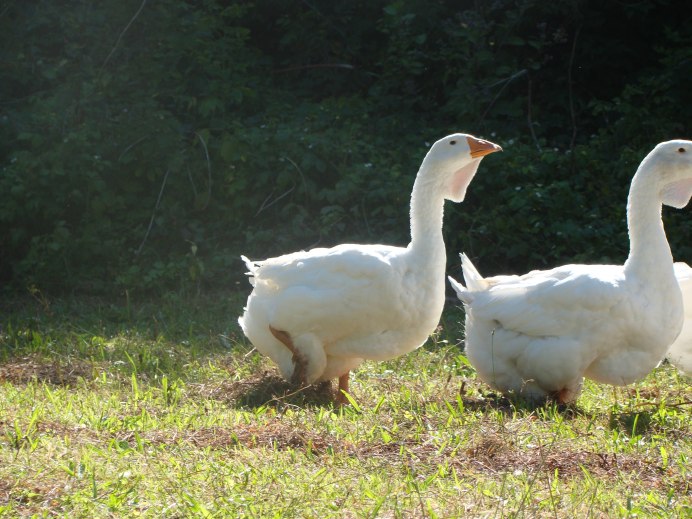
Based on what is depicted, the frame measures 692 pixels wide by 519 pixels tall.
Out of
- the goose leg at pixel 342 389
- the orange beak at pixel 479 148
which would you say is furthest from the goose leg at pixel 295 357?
the orange beak at pixel 479 148

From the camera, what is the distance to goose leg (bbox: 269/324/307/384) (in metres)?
5.53

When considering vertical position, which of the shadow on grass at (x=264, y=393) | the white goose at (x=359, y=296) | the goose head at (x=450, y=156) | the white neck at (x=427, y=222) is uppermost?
the goose head at (x=450, y=156)

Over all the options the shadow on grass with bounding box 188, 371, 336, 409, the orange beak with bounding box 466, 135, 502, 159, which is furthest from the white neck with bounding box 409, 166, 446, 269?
the shadow on grass with bounding box 188, 371, 336, 409

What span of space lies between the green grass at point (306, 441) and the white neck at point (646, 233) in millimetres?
670

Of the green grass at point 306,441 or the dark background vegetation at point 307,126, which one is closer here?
the green grass at point 306,441

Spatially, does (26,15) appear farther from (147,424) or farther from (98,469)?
(98,469)

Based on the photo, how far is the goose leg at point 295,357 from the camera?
18.1 ft

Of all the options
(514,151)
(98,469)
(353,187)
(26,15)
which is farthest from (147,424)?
(26,15)

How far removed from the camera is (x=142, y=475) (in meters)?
3.89

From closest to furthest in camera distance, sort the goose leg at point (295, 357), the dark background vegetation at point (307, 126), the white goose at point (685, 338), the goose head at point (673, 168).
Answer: the goose head at point (673, 168) < the goose leg at point (295, 357) < the white goose at point (685, 338) < the dark background vegetation at point (307, 126)

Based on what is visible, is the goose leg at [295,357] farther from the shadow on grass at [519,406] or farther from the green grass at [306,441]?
the shadow on grass at [519,406]

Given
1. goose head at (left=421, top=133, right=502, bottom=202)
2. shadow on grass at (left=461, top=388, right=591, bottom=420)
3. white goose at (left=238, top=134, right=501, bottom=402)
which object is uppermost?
goose head at (left=421, top=133, right=502, bottom=202)

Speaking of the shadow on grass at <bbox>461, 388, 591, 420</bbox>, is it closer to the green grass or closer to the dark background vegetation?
the green grass

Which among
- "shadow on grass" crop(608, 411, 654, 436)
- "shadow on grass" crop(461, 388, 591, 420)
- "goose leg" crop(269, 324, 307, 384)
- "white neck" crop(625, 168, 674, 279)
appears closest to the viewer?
"shadow on grass" crop(608, 411, 654, 436)
